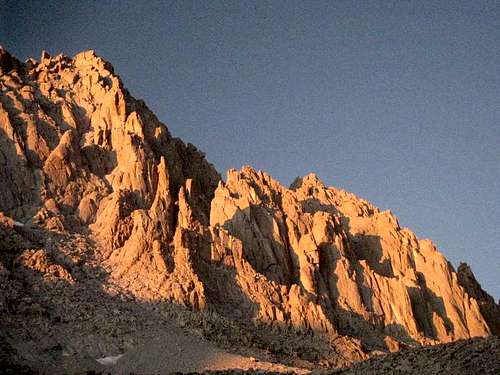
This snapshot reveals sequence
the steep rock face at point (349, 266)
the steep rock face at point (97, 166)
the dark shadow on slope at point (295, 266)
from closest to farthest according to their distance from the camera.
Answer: the steep rock face at point (97, 166)
the dark shadow on slope at point (295, 266)
the steep rock face at point (349, 266)

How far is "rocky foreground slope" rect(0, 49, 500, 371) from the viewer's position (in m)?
48.3

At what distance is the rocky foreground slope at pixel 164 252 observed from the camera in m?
48.3

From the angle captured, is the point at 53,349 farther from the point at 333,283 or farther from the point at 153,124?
the point at 153,124

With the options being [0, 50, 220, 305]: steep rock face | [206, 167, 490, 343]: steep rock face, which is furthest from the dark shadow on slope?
[0, 50, 220, 305]: steep rock face

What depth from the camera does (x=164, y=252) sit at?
54.8 m

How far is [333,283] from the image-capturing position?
6706 cm

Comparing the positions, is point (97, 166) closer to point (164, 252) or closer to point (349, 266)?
point (164, 252)

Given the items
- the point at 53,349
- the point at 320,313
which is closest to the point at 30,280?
the point at 53,349

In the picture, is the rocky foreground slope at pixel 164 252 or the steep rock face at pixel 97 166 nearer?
the rocky foreground slope at pixel 164 252

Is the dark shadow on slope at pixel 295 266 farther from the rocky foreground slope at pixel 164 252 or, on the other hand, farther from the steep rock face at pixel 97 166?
the steep rock face at pixel 97 166

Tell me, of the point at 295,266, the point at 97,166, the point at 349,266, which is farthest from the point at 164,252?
the point at 349,266

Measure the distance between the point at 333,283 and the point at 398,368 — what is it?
40.4 meters

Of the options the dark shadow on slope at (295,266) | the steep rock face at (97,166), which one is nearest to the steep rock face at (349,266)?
the dark shadow on slope at (295,266)

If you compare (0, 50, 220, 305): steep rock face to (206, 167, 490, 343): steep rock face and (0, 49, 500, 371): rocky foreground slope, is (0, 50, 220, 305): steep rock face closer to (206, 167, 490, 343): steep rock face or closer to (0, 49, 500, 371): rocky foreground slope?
(0, 49, 500, 371): rocky foreground slope
